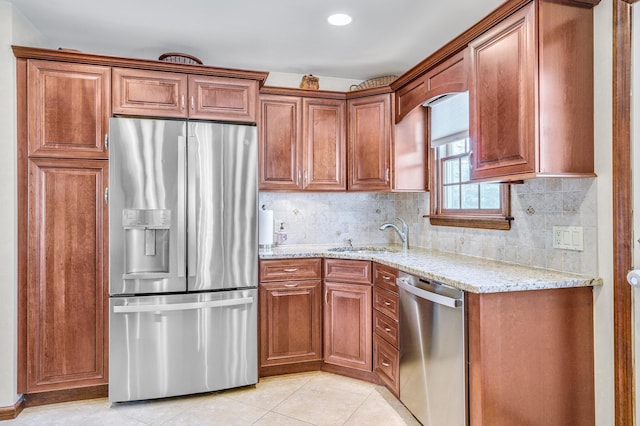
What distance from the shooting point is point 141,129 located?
252cm

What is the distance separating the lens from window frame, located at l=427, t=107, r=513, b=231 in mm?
2408

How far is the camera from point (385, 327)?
8.80 feet

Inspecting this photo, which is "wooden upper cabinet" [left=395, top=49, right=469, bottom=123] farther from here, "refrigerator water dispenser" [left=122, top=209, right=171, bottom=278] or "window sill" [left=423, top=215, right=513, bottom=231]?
"refrigerator water dispenser" [left=122, top=209, right=171, bottom=278]

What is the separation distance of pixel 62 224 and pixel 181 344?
1084mm

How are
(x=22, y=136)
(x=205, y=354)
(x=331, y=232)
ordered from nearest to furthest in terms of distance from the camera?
(x=22, y=136) < (x=205, y=354) < (x=331, y=232)

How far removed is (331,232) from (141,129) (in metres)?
1.85

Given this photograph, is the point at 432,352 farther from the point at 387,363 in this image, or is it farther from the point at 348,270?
the point at 348,270

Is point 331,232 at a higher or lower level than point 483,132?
lower

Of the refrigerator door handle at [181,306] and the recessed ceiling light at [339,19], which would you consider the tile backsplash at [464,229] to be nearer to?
the refrigerator door handle at [181,306]

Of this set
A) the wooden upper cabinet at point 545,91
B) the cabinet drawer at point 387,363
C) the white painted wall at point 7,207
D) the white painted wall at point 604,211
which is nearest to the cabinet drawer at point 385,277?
the cabinet drawer at point 387,363

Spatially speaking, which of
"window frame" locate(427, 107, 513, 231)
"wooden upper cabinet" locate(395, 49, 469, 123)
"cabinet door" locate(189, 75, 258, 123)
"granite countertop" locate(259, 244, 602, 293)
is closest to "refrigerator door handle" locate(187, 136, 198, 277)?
"cabinet door" locate(189, 75, 258, 123)

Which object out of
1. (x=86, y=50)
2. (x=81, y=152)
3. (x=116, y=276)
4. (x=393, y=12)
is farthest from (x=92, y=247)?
(x=393, y=12)

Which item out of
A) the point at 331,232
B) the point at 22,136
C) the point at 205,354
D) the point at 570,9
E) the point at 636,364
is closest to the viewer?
the point at 636,364

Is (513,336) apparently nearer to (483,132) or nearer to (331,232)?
(483,132)
